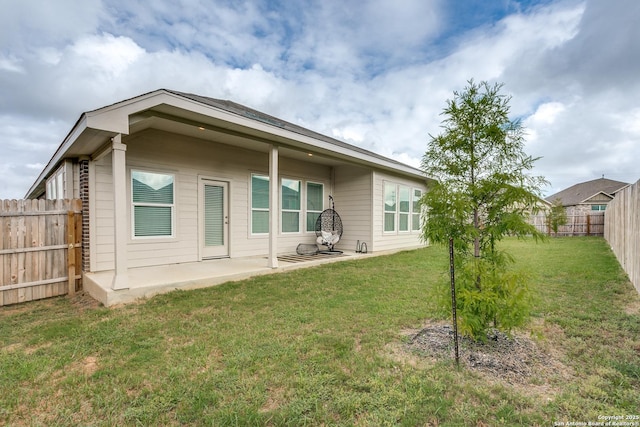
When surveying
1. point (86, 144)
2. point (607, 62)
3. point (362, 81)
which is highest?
point (362, 81)

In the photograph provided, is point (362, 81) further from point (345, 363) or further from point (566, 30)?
point (345, 363)

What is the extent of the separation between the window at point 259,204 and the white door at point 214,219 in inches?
26.8

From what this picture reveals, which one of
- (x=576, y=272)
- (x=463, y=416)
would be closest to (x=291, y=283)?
(x=463, y=416)

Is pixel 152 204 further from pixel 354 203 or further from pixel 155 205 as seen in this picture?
pixel 354 203

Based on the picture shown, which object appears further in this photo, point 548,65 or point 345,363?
point 548,65

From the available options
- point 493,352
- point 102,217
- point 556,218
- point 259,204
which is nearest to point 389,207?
point 259,204

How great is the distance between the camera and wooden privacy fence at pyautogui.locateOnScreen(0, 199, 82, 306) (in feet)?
14.1

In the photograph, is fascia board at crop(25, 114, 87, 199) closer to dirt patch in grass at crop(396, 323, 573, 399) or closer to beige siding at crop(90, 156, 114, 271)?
beige siding at crop(90, 156, 114, 271)

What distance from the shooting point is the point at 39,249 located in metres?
4.53

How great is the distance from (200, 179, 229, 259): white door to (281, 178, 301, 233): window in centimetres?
159

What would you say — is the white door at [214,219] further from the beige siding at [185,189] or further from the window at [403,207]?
the window at [403,207]

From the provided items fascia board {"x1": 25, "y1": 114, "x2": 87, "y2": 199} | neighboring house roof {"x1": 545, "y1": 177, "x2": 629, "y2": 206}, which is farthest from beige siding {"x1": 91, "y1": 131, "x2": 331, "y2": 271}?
neighboring house roof {"x1": 545, "y1": 177, "x2": 629, "y2": 206}

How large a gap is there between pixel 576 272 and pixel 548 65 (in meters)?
4.76

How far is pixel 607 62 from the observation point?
6410mm
